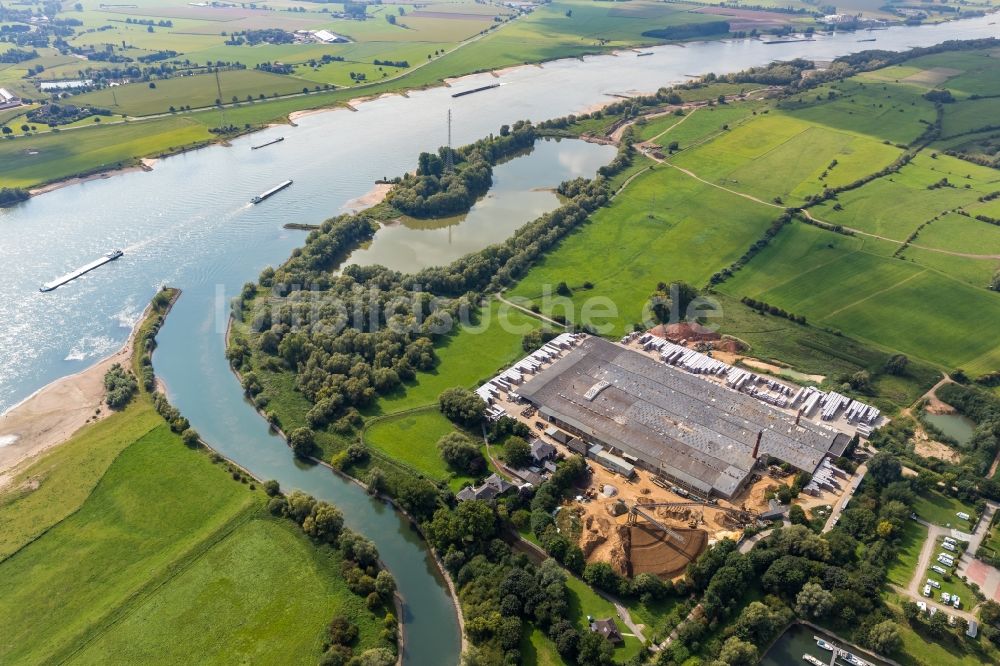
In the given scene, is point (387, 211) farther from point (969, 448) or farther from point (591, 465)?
point (969, 448)

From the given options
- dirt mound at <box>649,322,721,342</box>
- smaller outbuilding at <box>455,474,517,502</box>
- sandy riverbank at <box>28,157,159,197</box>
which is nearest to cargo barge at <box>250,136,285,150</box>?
sandy riverbank at <box>28,157,159,197</box>

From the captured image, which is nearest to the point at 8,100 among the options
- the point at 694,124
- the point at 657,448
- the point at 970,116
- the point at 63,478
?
the point at 63,478

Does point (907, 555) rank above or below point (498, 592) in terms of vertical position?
above

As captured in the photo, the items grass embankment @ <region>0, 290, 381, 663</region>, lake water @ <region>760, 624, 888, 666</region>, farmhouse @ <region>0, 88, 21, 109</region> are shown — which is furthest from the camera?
farmhouse @ <region>0, 88, 21, 109</region>

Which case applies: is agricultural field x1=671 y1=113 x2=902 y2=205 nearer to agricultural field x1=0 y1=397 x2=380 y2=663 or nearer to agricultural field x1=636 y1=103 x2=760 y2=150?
agricultural field x1=636 y1=103 x2=760 y2=150

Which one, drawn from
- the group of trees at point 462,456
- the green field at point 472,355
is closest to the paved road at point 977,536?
the group of trees at point 462,456

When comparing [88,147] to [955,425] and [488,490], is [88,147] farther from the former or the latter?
[955,425]

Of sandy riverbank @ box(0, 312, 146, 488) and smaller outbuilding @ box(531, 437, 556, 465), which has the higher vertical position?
smaller outbuilding @ box(531, 437, 556, 465)

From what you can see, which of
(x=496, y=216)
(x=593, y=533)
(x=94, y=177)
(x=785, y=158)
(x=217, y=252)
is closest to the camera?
(x=593, y=533)
